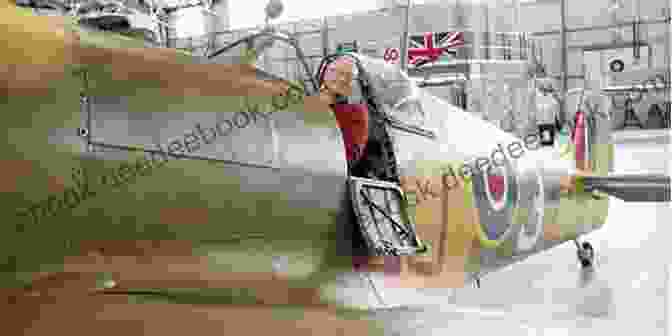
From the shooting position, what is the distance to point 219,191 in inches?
73.9

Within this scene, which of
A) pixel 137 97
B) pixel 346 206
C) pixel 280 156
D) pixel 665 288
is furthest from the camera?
pixel 665 288

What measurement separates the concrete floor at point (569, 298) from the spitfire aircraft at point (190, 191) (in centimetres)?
34

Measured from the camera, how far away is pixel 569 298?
5.43 metres

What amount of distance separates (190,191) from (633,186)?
4.33 meters

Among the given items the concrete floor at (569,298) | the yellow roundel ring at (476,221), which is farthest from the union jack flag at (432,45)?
the yellow roundel ring at (476,221)

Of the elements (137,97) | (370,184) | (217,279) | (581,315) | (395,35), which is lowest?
(581,315)

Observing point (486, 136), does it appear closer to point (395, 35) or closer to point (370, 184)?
point (370, 184)

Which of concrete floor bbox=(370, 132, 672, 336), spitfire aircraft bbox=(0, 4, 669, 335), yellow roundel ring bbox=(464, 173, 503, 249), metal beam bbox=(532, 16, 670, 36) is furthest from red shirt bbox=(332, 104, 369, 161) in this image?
metal beam bbox=(532, 16, 670, 36)

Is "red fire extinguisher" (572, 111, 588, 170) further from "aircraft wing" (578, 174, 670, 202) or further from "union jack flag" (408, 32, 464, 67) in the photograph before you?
"union jack flag" (408, 32, 464, 67)

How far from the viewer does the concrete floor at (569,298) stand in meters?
3.17

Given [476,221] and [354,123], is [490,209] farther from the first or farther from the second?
[354,123]

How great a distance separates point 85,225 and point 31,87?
0.36 meters

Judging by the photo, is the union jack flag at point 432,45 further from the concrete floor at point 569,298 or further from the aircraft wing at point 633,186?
the aircraft wing at point 633,186

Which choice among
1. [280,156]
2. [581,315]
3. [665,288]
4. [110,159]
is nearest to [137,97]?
[110,159]
